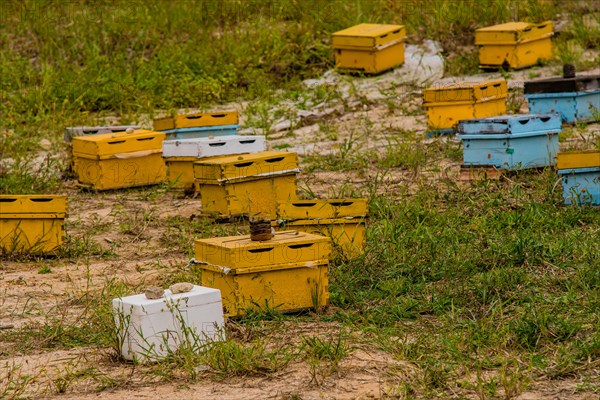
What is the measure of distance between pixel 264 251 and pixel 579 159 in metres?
3.00

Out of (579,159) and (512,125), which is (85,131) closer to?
(512,125)

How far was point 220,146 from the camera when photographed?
31.8 feet

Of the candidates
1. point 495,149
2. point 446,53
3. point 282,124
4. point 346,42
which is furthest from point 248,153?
point 446,53

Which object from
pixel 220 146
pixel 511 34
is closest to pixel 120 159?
pixel 220 146

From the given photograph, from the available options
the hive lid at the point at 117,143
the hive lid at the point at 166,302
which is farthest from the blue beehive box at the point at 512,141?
the hive lid at the point at 166,302

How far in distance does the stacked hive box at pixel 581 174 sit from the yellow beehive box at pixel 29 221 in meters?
3.65

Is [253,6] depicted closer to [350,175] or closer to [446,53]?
[446,53]

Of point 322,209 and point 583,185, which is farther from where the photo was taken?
point 583,185

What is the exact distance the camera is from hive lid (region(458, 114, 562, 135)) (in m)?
9.23

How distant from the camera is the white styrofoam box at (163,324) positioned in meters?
5.64

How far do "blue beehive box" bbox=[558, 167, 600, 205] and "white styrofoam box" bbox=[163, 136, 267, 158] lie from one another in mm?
2732

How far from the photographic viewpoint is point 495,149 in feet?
30.6

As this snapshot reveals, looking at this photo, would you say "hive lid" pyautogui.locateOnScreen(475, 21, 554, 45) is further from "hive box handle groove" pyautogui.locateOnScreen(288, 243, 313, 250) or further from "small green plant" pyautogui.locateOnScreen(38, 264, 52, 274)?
"hive box handle groove" pyautogui.locateOnScreen(288, 243, 313, 250)

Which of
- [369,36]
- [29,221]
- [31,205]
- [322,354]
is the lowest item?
[322,354]
